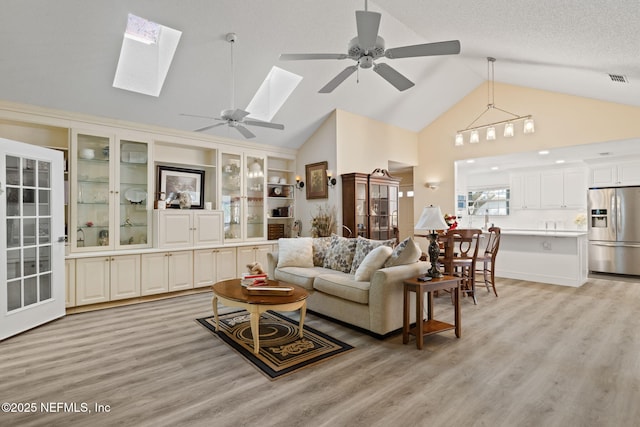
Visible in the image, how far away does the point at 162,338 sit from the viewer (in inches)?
134

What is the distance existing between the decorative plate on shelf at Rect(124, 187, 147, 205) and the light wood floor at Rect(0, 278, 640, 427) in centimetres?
185

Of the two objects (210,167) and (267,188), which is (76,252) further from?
(267,188)

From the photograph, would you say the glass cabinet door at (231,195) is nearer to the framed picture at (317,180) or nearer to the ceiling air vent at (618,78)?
the framed picture at (317,180)

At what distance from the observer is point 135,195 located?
5.07 meters

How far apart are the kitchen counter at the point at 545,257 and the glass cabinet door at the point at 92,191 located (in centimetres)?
692

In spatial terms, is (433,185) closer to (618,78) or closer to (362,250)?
(618,78)

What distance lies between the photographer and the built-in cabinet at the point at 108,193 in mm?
4562

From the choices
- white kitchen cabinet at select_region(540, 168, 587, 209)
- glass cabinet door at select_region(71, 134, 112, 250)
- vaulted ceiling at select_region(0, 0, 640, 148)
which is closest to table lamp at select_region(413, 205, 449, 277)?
vaulted ceiling at select_region(0, 0, 640, 148)

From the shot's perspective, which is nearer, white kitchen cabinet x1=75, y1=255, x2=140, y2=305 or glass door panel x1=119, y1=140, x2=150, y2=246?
white kitchen cabinet x1=75, y1=255, x2=140, y2=305

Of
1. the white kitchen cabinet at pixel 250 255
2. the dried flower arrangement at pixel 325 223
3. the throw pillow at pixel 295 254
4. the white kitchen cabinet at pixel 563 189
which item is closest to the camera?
the throw pillow at pixel 295 254

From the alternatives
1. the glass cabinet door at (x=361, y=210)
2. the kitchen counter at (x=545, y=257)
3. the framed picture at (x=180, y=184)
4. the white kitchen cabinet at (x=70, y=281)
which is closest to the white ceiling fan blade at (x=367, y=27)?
the glass cabinet door at (x=361, y=210)

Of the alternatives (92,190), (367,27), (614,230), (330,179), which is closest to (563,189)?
(614,230)

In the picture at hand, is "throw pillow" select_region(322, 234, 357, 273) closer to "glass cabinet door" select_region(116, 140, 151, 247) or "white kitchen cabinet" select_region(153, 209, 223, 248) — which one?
"white kitchen cabinet" select_region(153, 209, 223, 248)

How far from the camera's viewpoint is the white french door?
11.4ft
